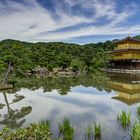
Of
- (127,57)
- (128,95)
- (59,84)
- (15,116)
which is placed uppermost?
(127,57)

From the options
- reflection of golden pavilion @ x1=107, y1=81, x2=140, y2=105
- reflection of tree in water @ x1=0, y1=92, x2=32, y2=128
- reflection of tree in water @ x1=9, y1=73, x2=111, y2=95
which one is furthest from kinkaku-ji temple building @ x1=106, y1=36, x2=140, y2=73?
reflection of tree in water @ x1=0, y1=92, x2=32, y2=128

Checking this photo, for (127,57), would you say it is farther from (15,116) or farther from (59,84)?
(15,116)

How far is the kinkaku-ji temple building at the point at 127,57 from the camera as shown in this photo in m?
47.7

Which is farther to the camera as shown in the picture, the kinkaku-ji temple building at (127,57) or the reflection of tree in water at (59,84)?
the kinkaku-ji temple building at (127,57)

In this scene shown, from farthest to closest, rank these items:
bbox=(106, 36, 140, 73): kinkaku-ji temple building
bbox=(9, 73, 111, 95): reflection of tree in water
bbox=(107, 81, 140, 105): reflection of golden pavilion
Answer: bbox=(106, 36, 140, 73): kinkaku-ji temple building < bbox=(9, 73, 111, 95): reflection of tree in water < bbox=(107, 81, 140, 105): reflection of golden pavilion

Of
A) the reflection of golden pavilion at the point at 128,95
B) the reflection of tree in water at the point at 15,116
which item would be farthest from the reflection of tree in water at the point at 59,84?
the reflection of tree in water at the point at 15,116

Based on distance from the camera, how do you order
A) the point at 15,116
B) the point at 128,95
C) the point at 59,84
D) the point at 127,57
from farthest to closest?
the point at 127,57 → the point at 59,84 → the point at 128,95 → the point at 15,116

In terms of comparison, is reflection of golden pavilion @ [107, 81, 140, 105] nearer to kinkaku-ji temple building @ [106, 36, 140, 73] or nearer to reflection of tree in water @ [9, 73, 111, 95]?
reflection of tree in water @ [9, 73, 111, 95]

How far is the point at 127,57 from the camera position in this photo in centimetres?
4856

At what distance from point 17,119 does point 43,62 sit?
3718 centimetres

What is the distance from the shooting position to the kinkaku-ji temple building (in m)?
47.7

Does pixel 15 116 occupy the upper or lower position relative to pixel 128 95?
upper

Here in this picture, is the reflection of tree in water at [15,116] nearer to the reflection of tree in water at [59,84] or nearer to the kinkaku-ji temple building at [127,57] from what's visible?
the reflection of tree in water at [59,84]

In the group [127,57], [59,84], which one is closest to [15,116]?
[59,84]
